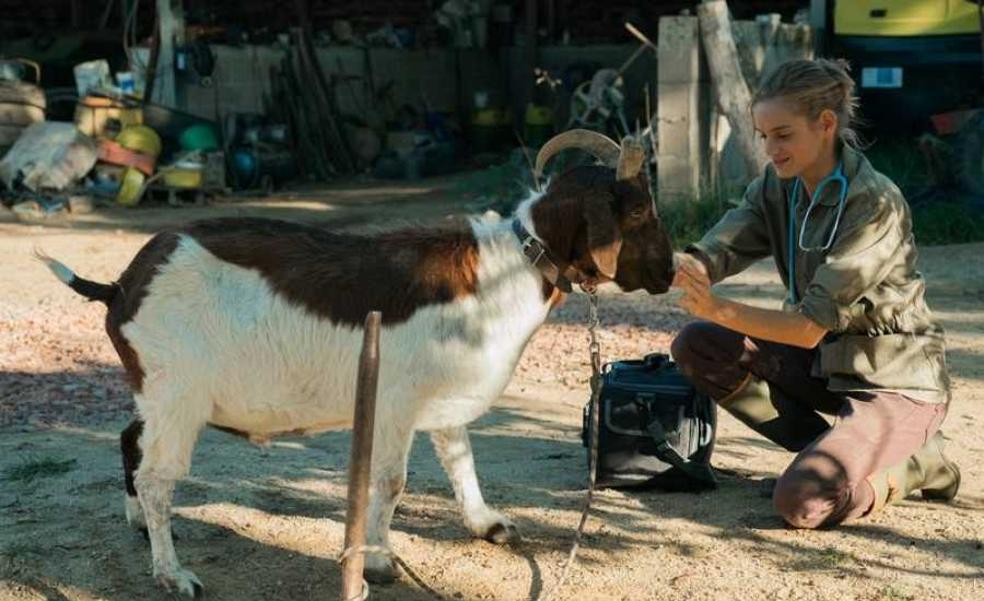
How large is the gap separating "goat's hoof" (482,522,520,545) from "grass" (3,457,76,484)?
78.2 inches

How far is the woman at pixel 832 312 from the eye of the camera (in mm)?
5000

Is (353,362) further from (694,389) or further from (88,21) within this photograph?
(88,21)

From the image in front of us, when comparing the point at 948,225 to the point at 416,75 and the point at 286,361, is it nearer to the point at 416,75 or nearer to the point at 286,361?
the point at 286,361

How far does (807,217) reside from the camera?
5223 millimetres

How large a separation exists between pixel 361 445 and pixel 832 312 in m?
2.11

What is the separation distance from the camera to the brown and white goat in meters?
4.68

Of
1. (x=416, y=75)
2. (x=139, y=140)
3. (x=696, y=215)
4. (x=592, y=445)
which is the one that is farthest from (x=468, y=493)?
(x=416, y=75)

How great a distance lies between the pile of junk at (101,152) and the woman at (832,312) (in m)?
10.9

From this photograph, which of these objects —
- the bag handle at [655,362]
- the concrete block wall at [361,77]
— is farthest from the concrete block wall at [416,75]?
the bag handle at [655,362]

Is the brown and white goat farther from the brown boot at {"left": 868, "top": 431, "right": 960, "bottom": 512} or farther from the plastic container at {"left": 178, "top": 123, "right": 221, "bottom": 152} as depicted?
the plastic container at {"left": 178, "top": 123, "right": 221, "bottom": 152}

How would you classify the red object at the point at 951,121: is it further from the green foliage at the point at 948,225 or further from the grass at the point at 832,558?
the grass at the point at 832,558

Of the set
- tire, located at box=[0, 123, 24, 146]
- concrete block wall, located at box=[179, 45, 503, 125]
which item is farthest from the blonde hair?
concrete block wall, located at box=[179, 45, 503, 125]

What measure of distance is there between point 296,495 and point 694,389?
1.65 meters

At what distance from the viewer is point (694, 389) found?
575cm
